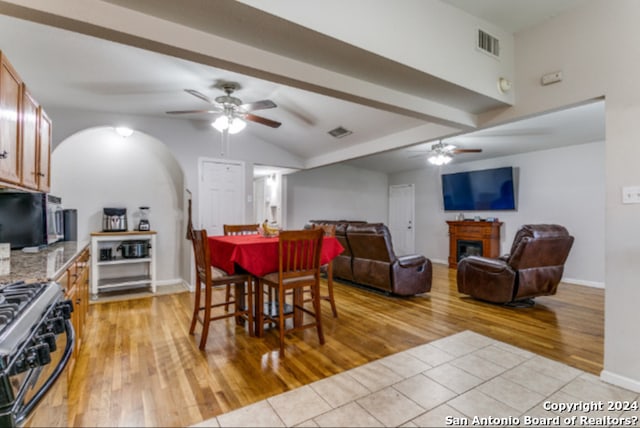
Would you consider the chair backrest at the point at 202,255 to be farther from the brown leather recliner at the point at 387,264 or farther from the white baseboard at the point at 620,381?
the white baseboard at the point at 620,381

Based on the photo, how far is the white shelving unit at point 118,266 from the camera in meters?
4.48

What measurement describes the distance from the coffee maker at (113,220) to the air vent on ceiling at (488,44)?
5.06m

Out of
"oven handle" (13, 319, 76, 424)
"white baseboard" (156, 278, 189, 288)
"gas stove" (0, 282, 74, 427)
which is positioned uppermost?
"gas stove" (0, 282, 74, 427)

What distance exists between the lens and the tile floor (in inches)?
71.9

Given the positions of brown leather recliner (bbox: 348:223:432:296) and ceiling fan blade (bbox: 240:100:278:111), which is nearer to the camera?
ceiling fan blade (bbox: 240:100:278:111)

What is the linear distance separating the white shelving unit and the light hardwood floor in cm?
54

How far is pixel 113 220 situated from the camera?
468cm

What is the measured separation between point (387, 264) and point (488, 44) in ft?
9.03

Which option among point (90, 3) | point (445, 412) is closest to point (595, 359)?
A: point (445, 412)

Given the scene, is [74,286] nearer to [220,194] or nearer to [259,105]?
[259,105]

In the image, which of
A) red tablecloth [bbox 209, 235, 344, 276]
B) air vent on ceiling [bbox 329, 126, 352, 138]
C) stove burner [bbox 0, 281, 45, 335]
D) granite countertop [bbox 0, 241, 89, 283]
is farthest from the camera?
air vent on ceiling [bbox 329, 126, 352, 138]

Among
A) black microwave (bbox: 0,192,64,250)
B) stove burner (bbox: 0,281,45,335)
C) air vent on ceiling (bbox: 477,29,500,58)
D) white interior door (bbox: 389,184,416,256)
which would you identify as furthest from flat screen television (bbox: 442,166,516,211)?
black microwave (bbox: 0,192,64,250)

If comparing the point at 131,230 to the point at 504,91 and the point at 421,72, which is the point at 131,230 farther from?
the point at 504,91

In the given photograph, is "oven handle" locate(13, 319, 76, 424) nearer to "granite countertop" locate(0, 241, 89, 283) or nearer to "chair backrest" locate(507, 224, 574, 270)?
"granite countertop" locate(0, 241, 89, 283)
